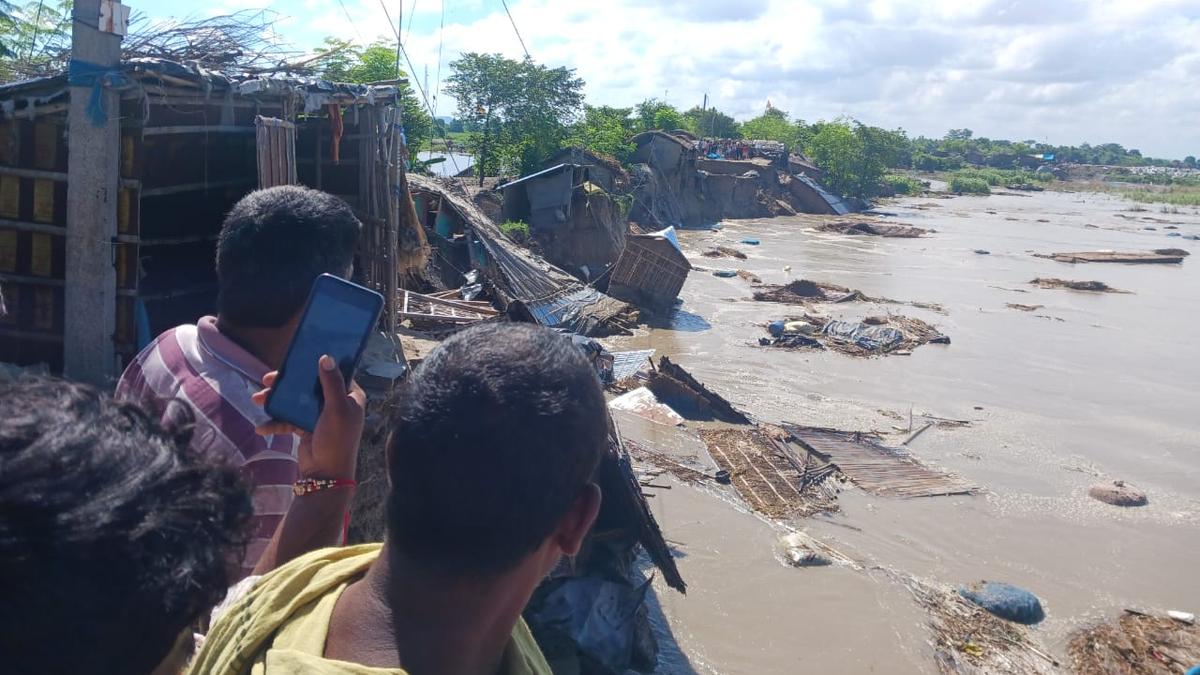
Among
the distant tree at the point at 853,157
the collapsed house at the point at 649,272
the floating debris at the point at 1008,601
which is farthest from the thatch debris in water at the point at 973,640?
the distant tree at the point at 853,157

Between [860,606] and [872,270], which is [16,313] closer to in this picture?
[860,606]

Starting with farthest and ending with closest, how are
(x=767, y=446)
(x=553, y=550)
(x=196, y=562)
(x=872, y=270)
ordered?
(x=872, y=270), (x=767, y=446), (x=553, y=550), (x=196, y=562)

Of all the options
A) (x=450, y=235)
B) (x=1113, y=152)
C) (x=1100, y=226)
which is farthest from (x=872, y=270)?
(x=1113, y=152)

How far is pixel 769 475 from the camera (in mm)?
8625

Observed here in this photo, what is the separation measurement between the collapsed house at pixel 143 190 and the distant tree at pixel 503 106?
13.7 meters

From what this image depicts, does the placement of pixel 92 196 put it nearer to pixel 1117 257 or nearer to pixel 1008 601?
pixel 1008 601

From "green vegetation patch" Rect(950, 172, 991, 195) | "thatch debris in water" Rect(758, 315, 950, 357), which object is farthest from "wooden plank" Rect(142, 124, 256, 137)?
"green vegetation patch" Rect(950, 172, 991, 195)

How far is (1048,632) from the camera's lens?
6688 millimetres

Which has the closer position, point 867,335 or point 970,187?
point 867,335

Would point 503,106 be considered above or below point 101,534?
above

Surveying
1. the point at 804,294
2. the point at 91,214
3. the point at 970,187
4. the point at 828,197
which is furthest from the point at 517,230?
the point at 970,187

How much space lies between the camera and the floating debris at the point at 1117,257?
88.4ft

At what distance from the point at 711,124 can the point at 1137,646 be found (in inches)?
1646

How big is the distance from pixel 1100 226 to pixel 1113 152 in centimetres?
9340
